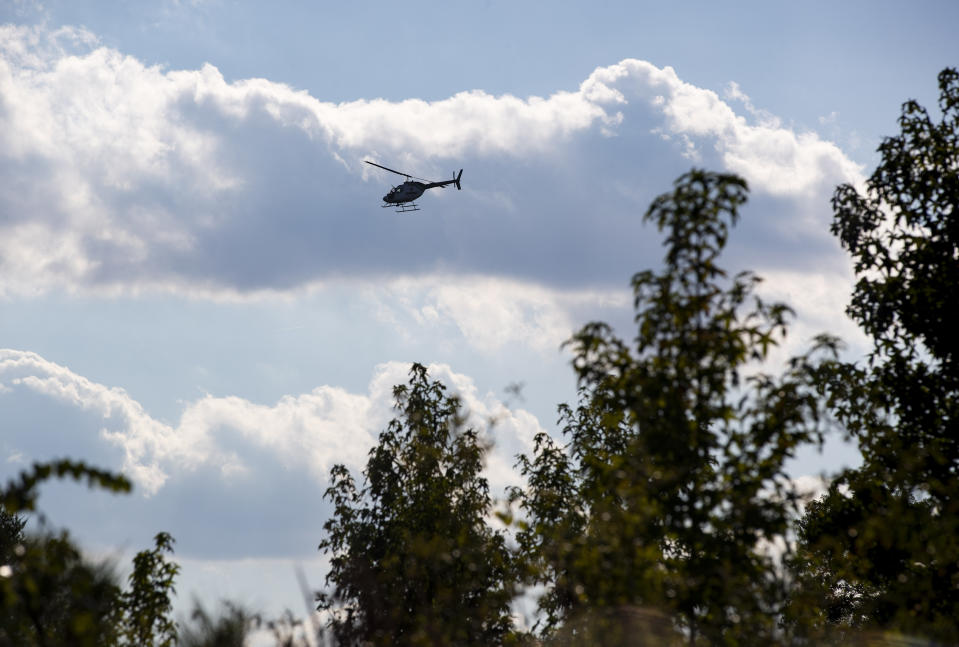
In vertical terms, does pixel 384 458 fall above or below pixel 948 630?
above

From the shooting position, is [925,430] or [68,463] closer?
[68,463]

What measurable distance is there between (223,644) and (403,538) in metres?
8.97

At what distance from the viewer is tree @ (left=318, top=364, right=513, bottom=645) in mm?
19609

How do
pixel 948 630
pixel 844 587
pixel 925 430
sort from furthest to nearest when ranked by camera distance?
1. pixel 844 587
2. pixel 925 430
3. pixel 948 630

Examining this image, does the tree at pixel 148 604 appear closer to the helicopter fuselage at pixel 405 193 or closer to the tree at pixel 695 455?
the tree at pixel 695 455

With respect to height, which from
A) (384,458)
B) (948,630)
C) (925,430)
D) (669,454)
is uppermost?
(384,458)

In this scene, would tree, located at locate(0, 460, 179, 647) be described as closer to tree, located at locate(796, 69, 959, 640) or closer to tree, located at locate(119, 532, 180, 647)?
tree, located at locate(119, 532, 180, 647)

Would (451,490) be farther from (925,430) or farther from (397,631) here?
(925,430)

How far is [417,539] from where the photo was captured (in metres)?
18.5

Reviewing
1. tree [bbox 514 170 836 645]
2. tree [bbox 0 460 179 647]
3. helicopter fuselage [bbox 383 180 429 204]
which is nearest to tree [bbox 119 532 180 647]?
tree [bbox 0 460 179 647]

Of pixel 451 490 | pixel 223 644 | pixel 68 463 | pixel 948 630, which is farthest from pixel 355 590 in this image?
pixel 68 463

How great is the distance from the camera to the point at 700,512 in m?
11.3

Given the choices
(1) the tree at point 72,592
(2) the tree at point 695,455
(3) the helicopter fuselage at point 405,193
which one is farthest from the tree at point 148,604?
(3) the helicopter fuselage at point 405,193

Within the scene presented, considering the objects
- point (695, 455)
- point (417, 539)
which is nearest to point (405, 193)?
point (417, 539)
